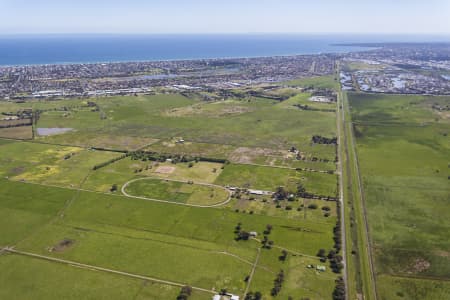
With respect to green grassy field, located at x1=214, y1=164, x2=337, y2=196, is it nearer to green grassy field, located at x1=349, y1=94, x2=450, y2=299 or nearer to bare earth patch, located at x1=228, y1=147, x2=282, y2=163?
bare earth patch, located at x1=228, y1=147, x2=282, y2=163

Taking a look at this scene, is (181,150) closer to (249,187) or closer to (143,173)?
(143,173)

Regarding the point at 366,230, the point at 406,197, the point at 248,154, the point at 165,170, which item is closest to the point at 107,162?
the point at 165,170

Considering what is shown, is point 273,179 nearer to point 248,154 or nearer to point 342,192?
point 342,192

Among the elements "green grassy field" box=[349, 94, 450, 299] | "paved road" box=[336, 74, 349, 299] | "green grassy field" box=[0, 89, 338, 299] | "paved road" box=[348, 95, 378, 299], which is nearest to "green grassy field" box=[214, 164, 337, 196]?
"green grassy field" box=[0, 89, 338, 299]

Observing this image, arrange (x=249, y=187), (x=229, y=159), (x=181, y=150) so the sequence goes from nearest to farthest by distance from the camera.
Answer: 1. (x=249, y=187)
2. (x=229, y=159)
3. (x=181, y=150)

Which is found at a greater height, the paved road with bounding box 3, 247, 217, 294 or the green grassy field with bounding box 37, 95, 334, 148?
the green grassy field with bounding box 37, 95, 334, 148

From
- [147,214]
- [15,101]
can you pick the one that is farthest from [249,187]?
[15,101]
